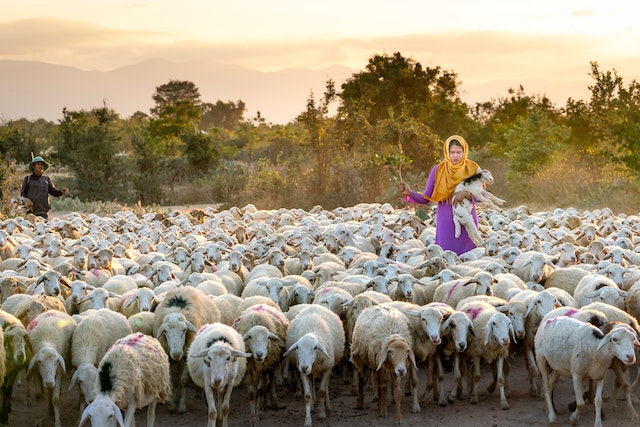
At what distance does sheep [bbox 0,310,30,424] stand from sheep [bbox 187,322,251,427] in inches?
61.0

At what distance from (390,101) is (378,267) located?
27.4 meters

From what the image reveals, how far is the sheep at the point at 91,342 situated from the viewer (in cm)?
766

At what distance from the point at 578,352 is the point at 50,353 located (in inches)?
185

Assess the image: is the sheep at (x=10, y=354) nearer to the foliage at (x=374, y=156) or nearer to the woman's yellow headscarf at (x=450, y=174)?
the woman's yellow headscarf at (x=450, y=174)

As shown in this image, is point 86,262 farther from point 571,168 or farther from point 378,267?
point 571,168

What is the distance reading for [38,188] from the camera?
17.7 meters

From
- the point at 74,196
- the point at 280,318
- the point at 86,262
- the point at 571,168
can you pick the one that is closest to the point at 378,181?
the point at 571,168

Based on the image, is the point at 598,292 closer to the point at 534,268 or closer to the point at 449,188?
the point at 534,268

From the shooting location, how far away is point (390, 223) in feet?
54.5

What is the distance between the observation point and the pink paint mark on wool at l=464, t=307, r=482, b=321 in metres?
8.45

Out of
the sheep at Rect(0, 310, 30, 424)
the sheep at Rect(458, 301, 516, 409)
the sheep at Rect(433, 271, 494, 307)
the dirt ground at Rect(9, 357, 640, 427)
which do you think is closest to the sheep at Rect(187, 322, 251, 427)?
the dirt ground at Rect(9, 357, 640, 427)

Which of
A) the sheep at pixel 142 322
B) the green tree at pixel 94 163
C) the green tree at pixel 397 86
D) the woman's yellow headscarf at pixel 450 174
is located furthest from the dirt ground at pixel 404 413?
the green tree at pixel 397 86

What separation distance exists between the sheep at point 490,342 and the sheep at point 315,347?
1.33 meters

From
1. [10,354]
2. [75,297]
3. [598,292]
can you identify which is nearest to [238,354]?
[10,354]
